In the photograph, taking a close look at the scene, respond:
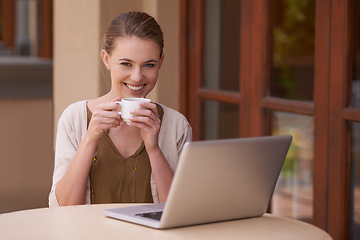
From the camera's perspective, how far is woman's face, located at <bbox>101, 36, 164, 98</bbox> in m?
2.01

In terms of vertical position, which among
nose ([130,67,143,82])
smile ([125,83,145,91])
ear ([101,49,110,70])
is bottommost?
smile ([125,83,145,91])

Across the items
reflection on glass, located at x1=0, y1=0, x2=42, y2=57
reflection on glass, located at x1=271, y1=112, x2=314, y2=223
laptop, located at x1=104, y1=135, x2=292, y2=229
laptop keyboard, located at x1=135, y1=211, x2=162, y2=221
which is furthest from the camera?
reflection on glass, located at x1=0, y1=0, x2=42, y2=57

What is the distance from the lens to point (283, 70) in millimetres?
9289

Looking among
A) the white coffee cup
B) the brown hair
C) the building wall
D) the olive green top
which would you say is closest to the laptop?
the white coffee cup

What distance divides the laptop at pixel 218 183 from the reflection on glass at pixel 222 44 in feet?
5.59

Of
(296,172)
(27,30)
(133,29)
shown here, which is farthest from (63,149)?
(27,30)

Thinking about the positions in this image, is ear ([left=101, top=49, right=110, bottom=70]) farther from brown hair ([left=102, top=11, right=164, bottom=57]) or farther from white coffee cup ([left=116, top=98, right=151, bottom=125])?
white coffee cup ([left=116, top=98, right=151, bottom=125])

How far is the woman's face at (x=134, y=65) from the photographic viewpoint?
6.61ft

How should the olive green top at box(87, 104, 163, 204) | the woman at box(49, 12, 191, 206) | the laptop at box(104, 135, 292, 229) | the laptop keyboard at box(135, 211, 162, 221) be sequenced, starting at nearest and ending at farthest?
1. the laptop at box(104, 135, 292, 229)
2. the laptop keyboard at box(135, 211, 162, 221)
3. the woman at box(49, 12, 191, 206)
4. the olive green top at box(87, 104, 163, 204)

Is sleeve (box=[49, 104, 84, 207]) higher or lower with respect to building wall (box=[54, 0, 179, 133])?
lower

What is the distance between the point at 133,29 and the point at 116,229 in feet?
2.34

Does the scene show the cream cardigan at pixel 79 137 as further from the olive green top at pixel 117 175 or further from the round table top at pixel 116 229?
the round table top at pixel 116 229

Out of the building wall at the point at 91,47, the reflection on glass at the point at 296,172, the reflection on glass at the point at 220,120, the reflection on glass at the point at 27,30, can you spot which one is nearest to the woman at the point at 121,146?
the reflection on glass at the point at 296,172

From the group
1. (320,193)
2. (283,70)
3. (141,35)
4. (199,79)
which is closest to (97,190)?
(141,35)
